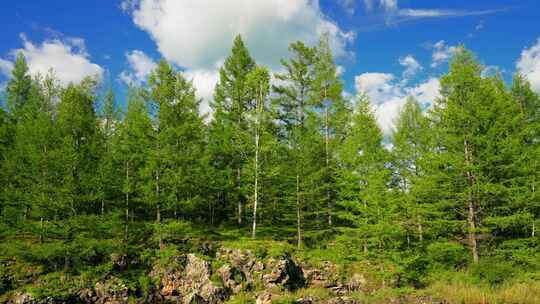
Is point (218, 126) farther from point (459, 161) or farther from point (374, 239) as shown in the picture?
point (459, 161)

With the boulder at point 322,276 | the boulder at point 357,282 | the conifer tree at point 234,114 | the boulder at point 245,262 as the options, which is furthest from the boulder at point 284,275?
the conifer tree at point 234,114

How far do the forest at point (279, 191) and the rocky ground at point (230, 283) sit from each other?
0.84 ft

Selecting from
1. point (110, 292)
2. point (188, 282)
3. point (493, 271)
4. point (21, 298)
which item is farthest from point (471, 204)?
point (21, 298)

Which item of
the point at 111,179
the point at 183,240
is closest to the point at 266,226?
the point at 183,240

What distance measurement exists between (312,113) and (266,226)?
10551mm

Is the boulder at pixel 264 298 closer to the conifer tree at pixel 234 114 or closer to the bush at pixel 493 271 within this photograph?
the conifer tree at pixel 234 114

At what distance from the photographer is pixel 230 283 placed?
63.0ft

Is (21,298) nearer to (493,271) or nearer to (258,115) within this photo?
(258,115)

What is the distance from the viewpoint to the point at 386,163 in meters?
21.7

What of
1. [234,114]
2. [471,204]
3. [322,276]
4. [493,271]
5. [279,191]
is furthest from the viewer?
[234,114]

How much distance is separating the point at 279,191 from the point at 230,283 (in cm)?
761

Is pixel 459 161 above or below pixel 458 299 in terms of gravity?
above

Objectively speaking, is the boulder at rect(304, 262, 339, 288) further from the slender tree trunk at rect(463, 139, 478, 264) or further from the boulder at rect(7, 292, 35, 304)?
the boulder at rect(7, 292, 35, 304)

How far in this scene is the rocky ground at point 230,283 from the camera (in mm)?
17859
